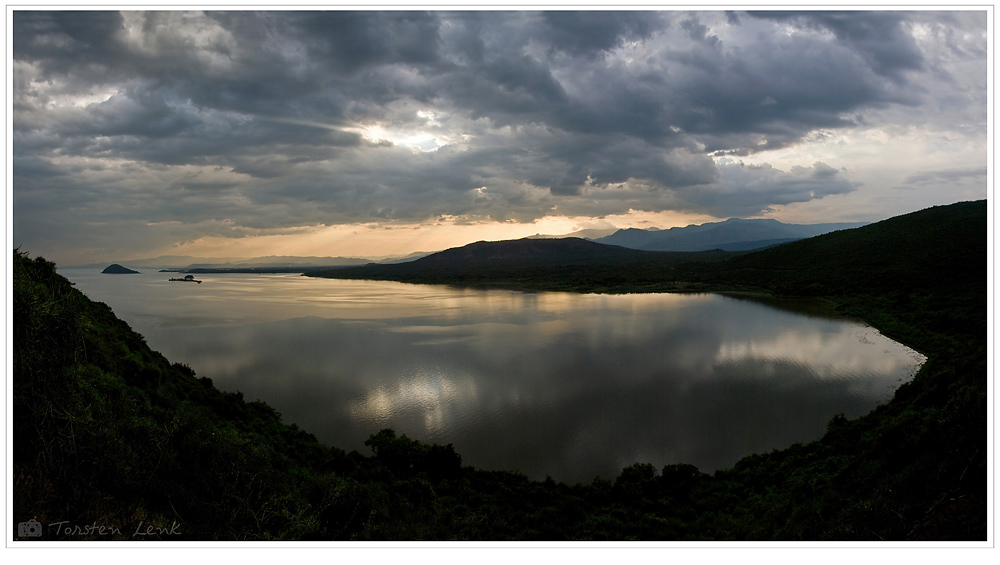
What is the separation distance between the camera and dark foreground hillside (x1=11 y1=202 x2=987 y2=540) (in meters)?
4.64

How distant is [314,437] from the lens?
1142cm

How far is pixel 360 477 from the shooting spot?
8.95 m

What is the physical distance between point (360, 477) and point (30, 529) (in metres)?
5.40

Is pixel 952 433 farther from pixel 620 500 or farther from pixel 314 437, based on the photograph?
pixel 314 437

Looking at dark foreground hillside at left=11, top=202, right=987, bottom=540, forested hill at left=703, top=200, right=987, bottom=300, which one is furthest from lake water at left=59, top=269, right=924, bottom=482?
forested hill at left=703, top=200, right=987, bottom=300

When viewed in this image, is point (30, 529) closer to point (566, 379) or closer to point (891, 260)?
point (566, 379)

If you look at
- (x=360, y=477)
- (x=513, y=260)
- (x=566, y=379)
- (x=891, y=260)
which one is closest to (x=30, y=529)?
(x=360, y=477)

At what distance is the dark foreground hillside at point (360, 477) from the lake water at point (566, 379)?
4.63 ft

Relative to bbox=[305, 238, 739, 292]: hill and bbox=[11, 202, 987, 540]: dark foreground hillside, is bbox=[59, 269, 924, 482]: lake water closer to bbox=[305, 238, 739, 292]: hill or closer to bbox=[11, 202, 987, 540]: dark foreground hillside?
bbox=[11, 202, 987, 540]: dark foreground hillside

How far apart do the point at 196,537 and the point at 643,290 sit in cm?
5892

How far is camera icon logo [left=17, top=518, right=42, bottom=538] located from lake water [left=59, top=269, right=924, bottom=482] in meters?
7.40

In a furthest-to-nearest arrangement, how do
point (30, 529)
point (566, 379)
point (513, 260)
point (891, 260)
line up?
point (513, 260) < point (891, 260) < point (566, 379) < point (30, 529)

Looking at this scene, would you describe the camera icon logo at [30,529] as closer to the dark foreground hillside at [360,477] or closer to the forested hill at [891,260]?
the dark foreground hillside at [360,477]
